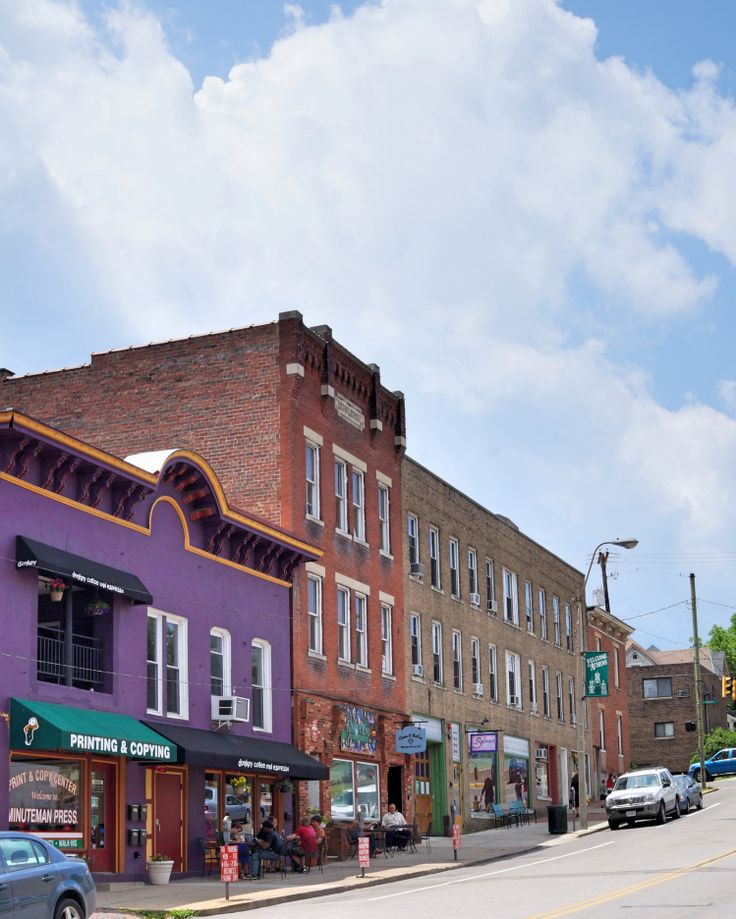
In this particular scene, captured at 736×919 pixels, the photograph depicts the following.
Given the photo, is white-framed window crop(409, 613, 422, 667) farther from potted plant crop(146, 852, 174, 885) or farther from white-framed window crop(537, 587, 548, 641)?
potted plant crop(146, 852, 174, 885)

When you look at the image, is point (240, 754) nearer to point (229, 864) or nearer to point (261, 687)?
point (261, 687)

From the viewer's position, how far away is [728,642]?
321 feet

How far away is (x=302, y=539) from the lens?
3450 centimetres

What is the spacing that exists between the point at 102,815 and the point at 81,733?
2.76 m

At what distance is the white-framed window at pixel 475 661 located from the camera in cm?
4694

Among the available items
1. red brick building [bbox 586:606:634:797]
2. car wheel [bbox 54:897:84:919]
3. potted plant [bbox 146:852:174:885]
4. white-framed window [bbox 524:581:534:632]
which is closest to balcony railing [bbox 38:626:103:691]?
potted plant [bbox 146:852:174:885]

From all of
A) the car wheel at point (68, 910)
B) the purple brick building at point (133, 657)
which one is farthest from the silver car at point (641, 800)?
the car wheel at point (68, 910)

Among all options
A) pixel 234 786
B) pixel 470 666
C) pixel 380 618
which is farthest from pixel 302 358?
pixel 470 666

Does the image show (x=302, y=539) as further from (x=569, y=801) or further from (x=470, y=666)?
(x=569, y=801)

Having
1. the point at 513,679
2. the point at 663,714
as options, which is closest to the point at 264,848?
the point at 513,679

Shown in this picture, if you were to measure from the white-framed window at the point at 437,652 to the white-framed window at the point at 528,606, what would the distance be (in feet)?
31.6

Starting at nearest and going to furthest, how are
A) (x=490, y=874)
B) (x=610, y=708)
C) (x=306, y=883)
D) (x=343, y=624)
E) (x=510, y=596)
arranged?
1. (x=306, y=883)
2. (x=490, y=874)
3. (x=343, y=624)
4. (x=510, y=596)
5. (x=610, y=708)

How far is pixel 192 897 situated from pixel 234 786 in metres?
7.16

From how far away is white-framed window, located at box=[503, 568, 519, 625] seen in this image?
168 feet
